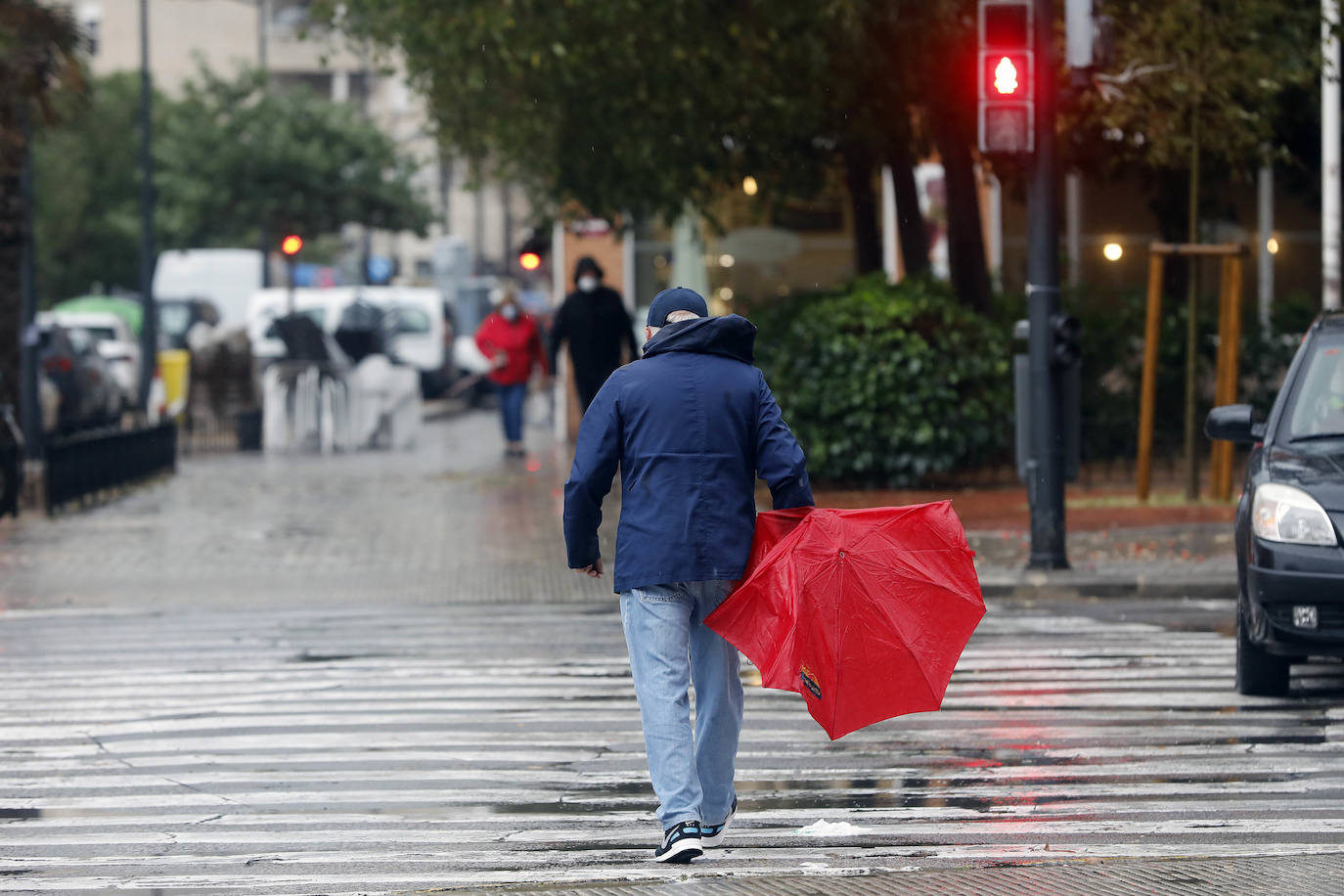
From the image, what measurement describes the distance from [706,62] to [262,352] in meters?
18.3

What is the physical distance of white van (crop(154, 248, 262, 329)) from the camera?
43.3m

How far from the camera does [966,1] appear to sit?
53.5ft

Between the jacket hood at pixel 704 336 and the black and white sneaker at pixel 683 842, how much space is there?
1370 mm

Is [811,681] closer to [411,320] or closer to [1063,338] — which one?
[1063,338]

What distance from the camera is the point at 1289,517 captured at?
817 cm

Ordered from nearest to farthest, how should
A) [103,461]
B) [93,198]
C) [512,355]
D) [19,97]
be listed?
[103,461], [19,97], [512,355], [93,198]

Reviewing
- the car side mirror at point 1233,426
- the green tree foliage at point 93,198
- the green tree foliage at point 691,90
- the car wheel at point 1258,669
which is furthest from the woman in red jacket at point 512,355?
the green tree foliage at point 93,198

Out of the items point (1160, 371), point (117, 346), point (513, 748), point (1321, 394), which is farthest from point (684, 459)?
point (117, 346)

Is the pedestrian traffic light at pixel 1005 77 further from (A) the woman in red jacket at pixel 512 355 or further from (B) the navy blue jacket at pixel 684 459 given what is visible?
(A) the woman in red jacket at pixel 512 355

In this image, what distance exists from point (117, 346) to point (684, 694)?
3013 cm

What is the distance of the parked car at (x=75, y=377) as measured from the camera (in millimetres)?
26703

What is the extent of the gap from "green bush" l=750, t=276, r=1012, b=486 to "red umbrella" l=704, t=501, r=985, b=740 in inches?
440

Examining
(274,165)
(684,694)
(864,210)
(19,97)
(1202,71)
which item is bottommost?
(684,694)

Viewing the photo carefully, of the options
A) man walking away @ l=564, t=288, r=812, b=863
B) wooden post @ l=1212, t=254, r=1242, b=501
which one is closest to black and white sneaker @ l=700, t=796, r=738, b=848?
man walking away @ l=564, t=288, r=812, b=863
